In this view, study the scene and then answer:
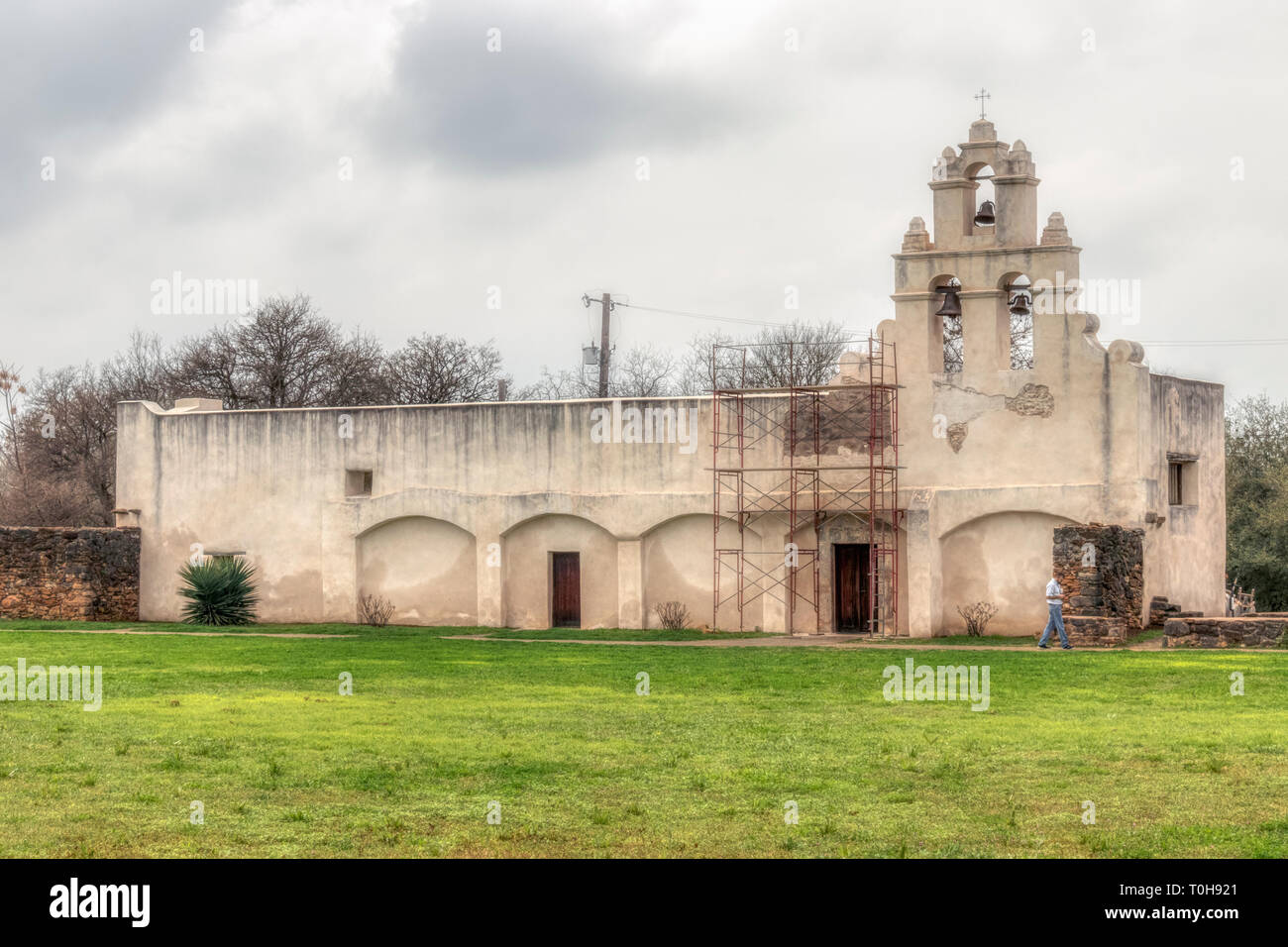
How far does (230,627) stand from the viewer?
113ft

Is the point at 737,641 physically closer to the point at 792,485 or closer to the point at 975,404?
the point at 792,485

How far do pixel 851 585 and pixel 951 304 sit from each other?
544cm

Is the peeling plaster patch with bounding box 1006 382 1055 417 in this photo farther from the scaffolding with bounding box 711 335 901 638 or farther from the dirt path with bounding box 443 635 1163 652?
the dirt path with bounding box 443 635 1163 652

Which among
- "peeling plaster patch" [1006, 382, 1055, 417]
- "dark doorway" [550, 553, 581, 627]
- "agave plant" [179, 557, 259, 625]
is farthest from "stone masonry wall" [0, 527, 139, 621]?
"peeling plaster patch" [1006, 382, 1055, 417]

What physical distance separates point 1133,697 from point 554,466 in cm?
1652

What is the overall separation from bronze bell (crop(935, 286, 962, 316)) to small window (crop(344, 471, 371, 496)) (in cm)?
1237

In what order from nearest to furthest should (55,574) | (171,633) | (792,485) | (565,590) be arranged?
(792,485), (171,633), (565,590), (55,574)

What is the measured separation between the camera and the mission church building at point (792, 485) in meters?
29.8

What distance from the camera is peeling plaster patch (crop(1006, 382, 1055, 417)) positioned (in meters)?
29.8

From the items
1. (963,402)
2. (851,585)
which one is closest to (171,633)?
(851,585)

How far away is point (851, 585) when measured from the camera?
31578 mm

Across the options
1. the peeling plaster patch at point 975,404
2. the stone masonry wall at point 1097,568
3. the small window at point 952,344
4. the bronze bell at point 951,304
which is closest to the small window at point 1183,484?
the stone masonry wall at point 1097,568

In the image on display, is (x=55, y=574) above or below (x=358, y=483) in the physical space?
below
